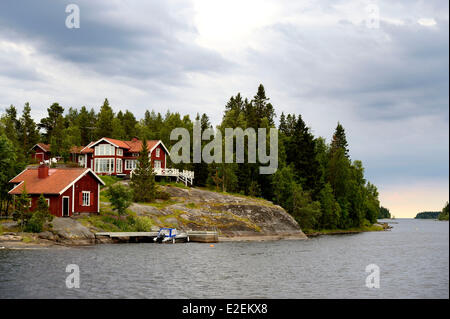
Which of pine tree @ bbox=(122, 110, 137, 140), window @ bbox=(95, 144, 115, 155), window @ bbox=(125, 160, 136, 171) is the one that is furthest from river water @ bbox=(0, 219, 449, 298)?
pine tree @ bbox=(122, 110, 137, 140)

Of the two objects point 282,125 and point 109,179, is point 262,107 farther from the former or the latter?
point 109,179

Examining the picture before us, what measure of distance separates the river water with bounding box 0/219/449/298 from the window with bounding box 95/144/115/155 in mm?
39290

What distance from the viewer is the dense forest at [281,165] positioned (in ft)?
303

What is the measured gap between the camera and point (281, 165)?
102438 mm

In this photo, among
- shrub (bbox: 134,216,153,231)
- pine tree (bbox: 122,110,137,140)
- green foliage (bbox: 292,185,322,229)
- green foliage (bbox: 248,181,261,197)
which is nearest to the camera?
shrub (bbox: 134,216,153,231)

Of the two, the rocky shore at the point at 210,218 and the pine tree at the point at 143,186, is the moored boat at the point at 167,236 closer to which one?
the rocky shore at the point at 210,218

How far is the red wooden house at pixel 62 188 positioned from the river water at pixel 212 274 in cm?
1120

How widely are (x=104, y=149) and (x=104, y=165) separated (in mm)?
3101

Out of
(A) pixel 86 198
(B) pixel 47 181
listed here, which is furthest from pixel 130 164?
(B) pixel 47 181

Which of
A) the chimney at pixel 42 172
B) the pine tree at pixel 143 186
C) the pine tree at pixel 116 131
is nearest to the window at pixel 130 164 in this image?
the pine tree at pixel 143 186

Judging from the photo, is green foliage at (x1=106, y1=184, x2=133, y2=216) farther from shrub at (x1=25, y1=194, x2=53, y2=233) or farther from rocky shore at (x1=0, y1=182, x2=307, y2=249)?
shrub at (x1=25, y1=194, x2=53, y2=233)

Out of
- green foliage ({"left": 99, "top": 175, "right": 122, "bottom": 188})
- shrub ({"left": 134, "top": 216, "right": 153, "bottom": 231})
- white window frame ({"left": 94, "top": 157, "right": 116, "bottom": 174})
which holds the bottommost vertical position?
shrub ({"left": 134, "top": 216, "right": 153, "bottom": 231})

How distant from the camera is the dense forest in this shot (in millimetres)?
92500
